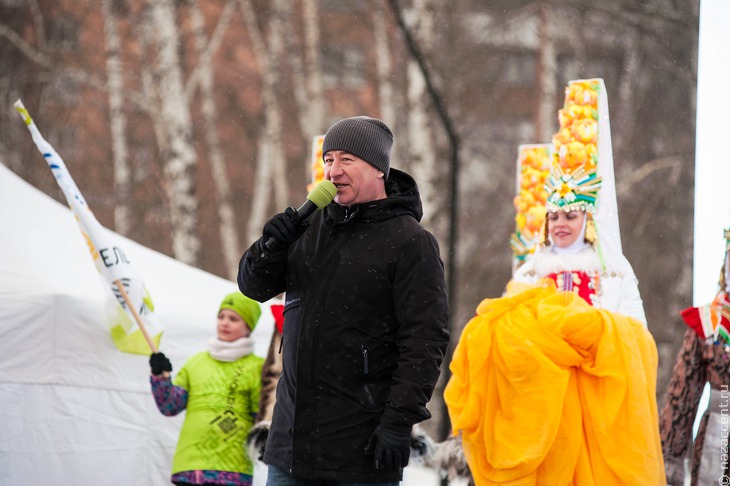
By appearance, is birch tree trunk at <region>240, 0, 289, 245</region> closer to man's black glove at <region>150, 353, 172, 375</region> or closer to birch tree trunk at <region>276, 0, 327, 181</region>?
birch tree trunk at <region>276, 0, 327, 181</region>

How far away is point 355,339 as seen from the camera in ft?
11.5

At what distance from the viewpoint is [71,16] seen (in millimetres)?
18438

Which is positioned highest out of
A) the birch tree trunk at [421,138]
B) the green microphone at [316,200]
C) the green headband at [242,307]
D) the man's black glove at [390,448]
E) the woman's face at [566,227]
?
the birch tree trunk at [421,138]

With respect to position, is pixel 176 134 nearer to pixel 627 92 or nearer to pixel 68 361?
pixel 627 92

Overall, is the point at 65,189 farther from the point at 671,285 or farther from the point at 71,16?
the point at 671,285

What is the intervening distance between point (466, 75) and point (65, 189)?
40.3 feet

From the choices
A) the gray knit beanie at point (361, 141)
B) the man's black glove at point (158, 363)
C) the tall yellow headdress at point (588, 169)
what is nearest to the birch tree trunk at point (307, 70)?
the tall yellow headdress at point (588, 169)

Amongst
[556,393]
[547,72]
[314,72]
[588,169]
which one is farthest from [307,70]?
[556,393]

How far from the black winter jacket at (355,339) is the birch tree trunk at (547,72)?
13.9 metres

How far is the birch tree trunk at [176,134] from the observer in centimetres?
1570

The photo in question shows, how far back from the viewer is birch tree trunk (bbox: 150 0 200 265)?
15695 millimetres

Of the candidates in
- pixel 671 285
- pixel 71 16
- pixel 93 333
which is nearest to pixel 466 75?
pixel 671 285

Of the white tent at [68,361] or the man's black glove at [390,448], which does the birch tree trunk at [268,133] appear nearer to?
the white tent at [68,361]

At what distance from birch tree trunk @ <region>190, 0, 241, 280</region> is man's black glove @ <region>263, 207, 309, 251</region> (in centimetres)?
1430
